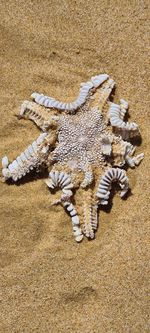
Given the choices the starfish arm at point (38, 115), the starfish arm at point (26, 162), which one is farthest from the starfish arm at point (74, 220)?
the starfish arm at point (38, 115)

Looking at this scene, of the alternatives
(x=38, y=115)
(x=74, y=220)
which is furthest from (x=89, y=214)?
(x=38, y=115)

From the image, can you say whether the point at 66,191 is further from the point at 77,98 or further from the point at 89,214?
the point at 77,98

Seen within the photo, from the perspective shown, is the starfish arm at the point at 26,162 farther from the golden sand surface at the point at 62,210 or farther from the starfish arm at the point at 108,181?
the starfish arm at the point at 108,181

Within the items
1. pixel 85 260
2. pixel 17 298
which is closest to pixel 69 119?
pixel 85 260

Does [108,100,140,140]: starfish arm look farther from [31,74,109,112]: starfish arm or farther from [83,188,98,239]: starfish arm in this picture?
[83,188,98,239]: starfish arm

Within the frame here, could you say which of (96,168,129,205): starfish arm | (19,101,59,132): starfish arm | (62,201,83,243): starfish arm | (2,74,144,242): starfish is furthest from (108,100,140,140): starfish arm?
(62,201,83,243): starfish arm

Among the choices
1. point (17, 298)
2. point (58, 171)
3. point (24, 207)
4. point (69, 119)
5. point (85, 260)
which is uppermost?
point (69, 119)

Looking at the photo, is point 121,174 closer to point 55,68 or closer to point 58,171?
point 58,171
